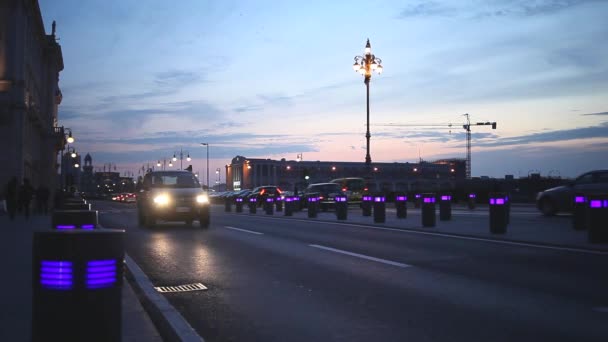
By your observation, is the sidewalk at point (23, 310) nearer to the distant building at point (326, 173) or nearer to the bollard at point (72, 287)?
the bollard at point (72, 287)

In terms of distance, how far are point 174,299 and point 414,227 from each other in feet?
38.4

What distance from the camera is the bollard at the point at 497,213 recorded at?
1470 cm

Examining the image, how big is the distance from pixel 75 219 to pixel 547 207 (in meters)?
18.6

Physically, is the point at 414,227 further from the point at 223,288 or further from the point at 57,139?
the point at 57,139

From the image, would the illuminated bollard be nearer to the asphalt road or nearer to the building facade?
the asphalt road

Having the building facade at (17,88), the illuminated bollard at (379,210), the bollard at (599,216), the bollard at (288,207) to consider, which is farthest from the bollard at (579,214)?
the building facade at (17,88)

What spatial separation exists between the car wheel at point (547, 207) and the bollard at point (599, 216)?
384 inches

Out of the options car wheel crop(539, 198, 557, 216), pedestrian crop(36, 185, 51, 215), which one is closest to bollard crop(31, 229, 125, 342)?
car wheel crop(539, 198, 557, 216)

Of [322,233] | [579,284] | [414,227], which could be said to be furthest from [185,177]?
[579,284]

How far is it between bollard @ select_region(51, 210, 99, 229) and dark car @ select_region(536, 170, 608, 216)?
17.5m

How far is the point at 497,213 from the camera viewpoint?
49.1 ft

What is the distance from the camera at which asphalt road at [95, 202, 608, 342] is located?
573 centimetres

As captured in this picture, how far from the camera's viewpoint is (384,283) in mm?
8289

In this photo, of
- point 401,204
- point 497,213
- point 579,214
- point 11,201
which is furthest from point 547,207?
point 11,201
